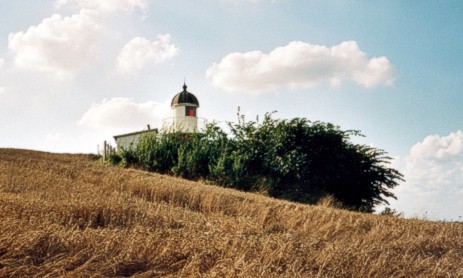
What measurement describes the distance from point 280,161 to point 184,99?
18595 mm

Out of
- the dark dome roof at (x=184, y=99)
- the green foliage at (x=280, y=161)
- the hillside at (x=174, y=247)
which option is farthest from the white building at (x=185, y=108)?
the hillside at (x=174, y=247)

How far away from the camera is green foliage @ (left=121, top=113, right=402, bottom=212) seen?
70.9ft

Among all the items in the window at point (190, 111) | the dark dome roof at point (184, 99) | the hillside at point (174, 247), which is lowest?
the hillside at point (174, 247)

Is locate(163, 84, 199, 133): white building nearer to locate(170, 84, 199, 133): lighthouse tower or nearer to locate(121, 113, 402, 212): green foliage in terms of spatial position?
locate(170, 84, 199, 133): lighthouse tower

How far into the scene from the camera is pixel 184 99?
38.8 m

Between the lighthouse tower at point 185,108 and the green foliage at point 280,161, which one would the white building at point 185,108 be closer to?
the lighthouse tower at point 185,108

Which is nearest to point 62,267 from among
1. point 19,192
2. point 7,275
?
point 7,275

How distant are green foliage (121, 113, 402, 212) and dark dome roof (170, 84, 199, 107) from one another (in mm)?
13347

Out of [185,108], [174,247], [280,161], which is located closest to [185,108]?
[185,108]

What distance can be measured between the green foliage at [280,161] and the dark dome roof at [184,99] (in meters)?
13.3

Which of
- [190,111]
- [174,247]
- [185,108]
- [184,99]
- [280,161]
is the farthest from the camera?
[184,99]

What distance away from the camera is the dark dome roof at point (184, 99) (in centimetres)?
3873

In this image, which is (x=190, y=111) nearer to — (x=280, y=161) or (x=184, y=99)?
(x=184, y=99)

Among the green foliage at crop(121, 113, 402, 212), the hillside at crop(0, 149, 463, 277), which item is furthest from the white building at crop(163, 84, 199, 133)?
the hillside at crop(0, 149, 463, 277)
